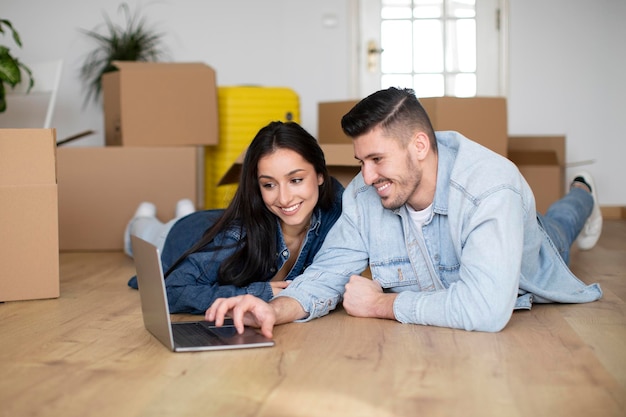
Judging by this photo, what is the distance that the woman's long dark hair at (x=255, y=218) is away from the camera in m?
2.18

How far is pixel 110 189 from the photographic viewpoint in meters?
3.76

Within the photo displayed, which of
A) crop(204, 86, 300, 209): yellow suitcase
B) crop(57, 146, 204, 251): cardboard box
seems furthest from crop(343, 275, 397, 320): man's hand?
crop(204, 86, 300, 209): yellow suitcase

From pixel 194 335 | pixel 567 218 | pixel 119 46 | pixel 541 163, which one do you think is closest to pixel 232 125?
pixel 119 46

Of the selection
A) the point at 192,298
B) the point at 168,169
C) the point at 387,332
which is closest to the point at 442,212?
the point at 387,332

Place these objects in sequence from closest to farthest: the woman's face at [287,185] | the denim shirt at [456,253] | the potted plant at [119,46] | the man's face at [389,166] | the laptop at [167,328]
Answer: the laptop at [167,328] < the denim shirt at [456,253] < the man's face at [389,166] < the woman's face at [287,185] < the potted plant at [119,46]

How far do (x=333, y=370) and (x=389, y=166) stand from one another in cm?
54

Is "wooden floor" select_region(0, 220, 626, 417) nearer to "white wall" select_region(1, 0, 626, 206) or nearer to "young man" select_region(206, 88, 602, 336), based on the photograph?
"young man" select_region(206, 88, 602, 336)

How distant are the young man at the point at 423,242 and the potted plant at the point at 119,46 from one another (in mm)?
3536

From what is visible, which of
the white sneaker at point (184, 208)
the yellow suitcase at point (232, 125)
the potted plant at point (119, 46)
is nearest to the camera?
the white sneaker at point (184, 208)

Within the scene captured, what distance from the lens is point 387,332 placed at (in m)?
1.87

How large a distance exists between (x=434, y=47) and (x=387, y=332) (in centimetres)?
400

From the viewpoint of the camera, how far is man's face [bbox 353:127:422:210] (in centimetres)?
187

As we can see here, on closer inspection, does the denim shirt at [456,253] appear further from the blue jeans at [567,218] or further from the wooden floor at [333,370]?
the blue jeans at [567,218]

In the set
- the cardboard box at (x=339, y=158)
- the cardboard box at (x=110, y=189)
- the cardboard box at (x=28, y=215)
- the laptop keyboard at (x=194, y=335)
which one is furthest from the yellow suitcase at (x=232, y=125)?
the laptop keyboard at (x=194, y=335)
